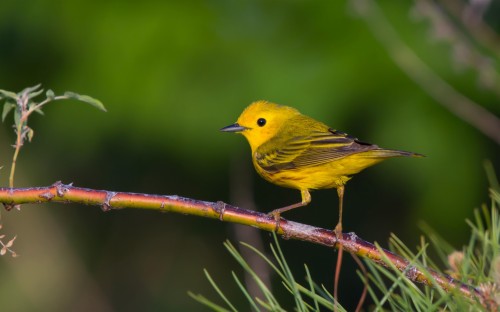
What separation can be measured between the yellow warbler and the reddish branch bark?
2.44ft

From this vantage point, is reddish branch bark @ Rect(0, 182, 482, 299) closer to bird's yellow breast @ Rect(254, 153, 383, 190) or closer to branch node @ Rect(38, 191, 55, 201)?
branch node @ Rect(38, 191, 55, 201)

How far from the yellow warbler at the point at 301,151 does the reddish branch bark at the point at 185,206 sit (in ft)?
2.44

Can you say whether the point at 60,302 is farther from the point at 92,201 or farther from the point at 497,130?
the point at 92,201

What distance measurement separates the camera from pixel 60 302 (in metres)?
6.21

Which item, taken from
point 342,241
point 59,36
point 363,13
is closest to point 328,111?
point 363,13

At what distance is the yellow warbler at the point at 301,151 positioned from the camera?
10.2 feet

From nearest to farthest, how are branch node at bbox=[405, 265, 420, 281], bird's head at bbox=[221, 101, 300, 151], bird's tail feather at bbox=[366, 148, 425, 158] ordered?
branch node at bbox=[405, 265, 420, 281] < bird's tail feather at bbox=[366, 148, 425, 158] < bird's head at bbox=[221, 101, 300, 151]

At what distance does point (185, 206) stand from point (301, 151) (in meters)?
1.50

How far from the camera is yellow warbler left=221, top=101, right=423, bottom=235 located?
3120mm

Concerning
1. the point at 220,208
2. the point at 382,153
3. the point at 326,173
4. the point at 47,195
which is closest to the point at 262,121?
the point at 326,173

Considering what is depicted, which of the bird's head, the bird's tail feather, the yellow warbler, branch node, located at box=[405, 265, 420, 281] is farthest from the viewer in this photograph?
the bird's head

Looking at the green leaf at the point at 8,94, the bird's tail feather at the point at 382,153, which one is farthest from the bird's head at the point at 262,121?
the green leaf at the point at 8,94

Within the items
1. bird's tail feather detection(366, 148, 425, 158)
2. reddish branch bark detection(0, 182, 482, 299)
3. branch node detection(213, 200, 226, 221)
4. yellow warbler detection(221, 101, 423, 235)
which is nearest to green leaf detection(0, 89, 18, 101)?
reddish branch bark detection(0, 182, 482, 299)

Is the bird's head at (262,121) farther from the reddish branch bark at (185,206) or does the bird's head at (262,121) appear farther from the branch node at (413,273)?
the branch node at (413,273)
